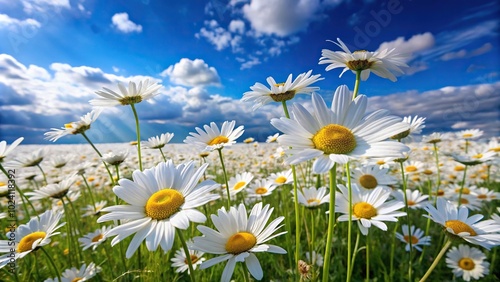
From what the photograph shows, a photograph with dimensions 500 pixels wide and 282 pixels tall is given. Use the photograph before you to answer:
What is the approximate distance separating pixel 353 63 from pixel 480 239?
974 mm

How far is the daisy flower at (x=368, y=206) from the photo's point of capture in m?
1.58

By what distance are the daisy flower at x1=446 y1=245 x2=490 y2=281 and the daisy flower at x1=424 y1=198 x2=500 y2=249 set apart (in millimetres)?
1209

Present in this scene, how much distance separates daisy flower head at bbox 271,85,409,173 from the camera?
0.99 metres

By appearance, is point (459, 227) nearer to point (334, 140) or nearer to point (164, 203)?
point (334, 140)

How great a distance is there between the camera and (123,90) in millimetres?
1890

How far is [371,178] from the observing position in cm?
229

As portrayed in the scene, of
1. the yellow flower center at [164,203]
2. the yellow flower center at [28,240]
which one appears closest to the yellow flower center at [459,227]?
the yellow flower center at [164,203]

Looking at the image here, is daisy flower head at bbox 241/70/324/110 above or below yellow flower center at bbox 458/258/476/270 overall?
above

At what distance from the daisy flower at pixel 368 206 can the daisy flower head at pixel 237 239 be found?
20.2 inches

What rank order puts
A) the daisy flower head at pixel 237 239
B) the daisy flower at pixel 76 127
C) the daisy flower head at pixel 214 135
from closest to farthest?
the daisy flower head at pixel 237 239, the daisy flower head at pixel 214 135, the daisy flower at pixel 76 127

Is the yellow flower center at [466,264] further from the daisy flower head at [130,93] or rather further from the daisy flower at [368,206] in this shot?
the daisy flower head at [130,93]

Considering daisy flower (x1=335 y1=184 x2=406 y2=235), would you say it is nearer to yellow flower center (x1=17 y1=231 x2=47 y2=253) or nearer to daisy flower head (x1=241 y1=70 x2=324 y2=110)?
daisy flower head (x1=241 y1=70 x2=324 y2=110)

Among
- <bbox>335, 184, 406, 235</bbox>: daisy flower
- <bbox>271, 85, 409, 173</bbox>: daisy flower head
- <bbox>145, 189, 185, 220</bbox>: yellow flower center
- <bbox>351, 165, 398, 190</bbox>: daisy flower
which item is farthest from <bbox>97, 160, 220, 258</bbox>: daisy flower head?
<bbox>351, 165, 398, 190</bbox>: daisy flower

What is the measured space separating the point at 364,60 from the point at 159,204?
118 cm
